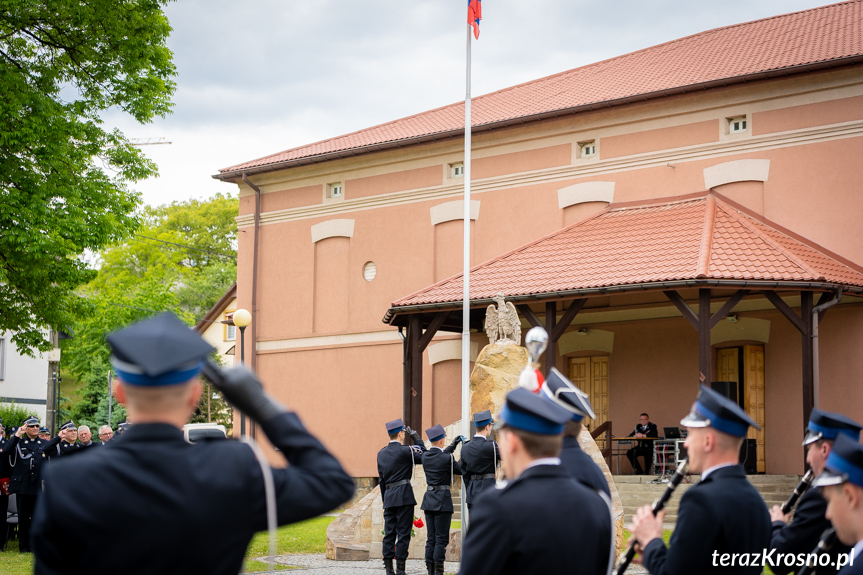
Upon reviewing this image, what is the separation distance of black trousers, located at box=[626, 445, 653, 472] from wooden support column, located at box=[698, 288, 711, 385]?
11.6ft

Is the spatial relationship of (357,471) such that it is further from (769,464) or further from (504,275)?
(769,464)

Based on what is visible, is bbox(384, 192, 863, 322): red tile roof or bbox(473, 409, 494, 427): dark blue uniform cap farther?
bbox(384, 192, 863, 322): red tile roof

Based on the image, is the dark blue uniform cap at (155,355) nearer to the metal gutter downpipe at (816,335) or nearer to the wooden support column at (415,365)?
the metal gutter downpipe at (816,335)

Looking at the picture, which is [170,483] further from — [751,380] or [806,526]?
[751,380]

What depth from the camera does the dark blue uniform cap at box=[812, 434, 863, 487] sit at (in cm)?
354

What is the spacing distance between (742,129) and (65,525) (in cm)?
1990

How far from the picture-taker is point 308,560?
14.6 m

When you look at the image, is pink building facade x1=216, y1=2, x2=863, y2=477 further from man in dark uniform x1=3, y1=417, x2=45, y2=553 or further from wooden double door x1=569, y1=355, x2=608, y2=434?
man in dark uniform x1=3, y1=417, x2=45, y2=553

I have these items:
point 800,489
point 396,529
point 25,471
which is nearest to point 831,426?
point 800,489

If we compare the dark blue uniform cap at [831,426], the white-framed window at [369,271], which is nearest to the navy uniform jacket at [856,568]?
the dark blue uniform cap at [831,426]

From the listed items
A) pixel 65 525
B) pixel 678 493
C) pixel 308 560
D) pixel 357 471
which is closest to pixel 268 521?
pixel 65 525

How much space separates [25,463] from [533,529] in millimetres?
13754

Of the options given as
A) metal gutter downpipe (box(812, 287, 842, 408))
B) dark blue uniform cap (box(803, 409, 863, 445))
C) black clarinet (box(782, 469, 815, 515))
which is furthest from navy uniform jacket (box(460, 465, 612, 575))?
metal gutter downpipe (box(812, 287, 842, 408))

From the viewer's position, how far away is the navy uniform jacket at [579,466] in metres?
4.74
